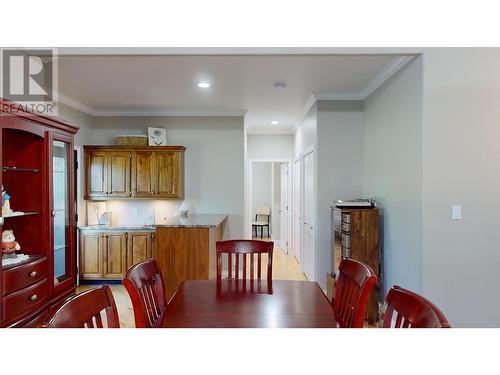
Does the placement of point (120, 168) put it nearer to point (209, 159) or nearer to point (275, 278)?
point (209, 159)

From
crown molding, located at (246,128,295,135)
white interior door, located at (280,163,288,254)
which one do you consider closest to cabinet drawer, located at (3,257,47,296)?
crown molding, located at (246,128,295,135)

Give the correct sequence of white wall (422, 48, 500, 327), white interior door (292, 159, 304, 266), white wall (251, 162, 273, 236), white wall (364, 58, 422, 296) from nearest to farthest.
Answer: white wall (422, 48, 500, 327) < white wall (364, 58, 422, 296) < white interior door (292, 159, 304, 266) < white wall (251, 162, 273, 236)

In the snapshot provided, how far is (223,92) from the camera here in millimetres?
4031

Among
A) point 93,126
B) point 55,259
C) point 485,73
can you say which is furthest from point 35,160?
point 485,73

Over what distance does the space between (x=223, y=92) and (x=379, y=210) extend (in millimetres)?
2284

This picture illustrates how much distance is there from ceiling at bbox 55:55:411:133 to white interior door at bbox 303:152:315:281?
33.9 inches

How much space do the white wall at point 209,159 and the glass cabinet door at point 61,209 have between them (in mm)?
2320

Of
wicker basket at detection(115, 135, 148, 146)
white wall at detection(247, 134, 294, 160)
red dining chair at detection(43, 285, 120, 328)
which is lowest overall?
red dining chair at detection(43, 285, 120, 328)

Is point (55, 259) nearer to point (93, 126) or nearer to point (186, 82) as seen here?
point (186, 82)

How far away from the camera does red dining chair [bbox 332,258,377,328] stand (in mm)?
1434

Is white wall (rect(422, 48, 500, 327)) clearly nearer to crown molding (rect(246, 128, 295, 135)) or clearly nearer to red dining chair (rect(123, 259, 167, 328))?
red dining chair (rect(123, 259, 167, 328))

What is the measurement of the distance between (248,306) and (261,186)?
290 inches

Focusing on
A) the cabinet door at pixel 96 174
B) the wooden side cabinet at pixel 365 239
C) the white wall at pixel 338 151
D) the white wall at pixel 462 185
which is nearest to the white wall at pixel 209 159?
the cabinet door at pixel 96 174
